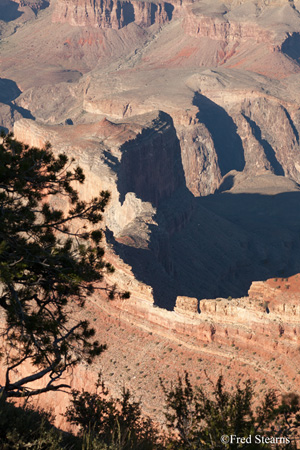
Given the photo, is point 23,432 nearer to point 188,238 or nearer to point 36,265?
point 36,265

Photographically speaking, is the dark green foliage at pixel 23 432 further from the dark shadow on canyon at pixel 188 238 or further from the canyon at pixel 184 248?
the dark shadow on canyon at pixel 188 238

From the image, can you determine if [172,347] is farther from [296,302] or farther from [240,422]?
[240,422]

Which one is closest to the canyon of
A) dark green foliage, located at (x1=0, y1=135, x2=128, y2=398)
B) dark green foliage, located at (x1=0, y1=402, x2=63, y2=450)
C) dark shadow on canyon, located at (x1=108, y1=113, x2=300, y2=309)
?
dark shadow on canyon, located at (x1=108, y1=113, x2=300, y2=309)

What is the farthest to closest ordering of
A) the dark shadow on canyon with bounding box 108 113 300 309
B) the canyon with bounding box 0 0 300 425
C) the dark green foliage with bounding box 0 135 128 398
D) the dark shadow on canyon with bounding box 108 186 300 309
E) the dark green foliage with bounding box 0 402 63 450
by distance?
the dark shadow on canyon with bounding box 108 113 300 309, the dark shadow on canyon with bounding box 108 186 300 309, the canyon with bounding box 0 0 300 425, the dark green foliage with bounding box 0 135 128 398, the dark green foliage with bounding box 0 402 63 450

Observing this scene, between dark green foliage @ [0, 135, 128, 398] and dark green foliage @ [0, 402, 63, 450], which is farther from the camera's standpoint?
dark green foliage @ [0, 135, 128, 398]

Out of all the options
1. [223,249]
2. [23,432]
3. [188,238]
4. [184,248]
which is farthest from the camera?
[223,249]

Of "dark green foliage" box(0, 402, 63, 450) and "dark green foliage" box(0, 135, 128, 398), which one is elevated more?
"dark green foliage" box(0, 135, 128, 398)

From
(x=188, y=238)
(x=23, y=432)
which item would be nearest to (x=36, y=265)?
(x=23, y=432)

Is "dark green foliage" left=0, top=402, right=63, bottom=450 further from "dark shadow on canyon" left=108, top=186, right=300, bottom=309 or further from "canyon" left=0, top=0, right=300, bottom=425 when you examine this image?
"dark shadow on canyon" left=108, top=186, right=300, bottom=309

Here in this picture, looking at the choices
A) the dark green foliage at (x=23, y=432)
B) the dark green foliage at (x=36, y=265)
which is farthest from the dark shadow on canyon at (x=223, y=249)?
the dark green foliage at (x=23, y=432)

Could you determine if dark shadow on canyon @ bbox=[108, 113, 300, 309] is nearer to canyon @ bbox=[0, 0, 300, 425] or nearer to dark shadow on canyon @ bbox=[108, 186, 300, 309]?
dark shadow on canyon @ bbox=[108, 186, 300, 309]

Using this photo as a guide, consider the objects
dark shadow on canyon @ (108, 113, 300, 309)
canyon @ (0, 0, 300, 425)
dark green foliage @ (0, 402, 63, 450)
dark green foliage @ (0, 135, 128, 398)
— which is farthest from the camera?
dark shadow on canyon @ (108, 113, 300, 309)

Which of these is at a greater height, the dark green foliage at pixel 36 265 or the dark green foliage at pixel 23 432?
the dark green foliage at pixel 36 265
